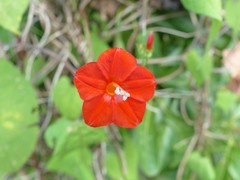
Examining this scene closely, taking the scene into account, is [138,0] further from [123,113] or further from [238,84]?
[123,113]

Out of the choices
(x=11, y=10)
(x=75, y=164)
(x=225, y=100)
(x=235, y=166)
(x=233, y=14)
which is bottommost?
(x=235, y=166)

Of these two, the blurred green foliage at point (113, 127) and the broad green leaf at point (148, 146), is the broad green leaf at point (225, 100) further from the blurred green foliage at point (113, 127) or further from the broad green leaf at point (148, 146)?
the broad green leaf at point (148, 146)

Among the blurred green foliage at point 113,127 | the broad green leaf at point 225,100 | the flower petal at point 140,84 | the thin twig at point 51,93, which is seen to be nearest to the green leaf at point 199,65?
the blurred green foliage at point 113,127

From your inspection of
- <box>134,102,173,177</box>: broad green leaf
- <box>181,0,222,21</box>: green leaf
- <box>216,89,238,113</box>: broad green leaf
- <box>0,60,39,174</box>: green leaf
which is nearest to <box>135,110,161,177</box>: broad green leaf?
<box>134,102,173,177</box>: broad green leaf

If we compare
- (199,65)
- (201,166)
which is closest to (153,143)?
(201,166)

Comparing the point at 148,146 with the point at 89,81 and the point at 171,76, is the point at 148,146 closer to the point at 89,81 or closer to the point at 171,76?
the point at 171,76
